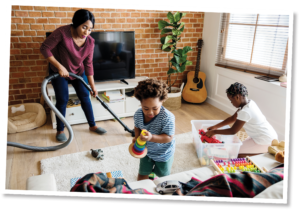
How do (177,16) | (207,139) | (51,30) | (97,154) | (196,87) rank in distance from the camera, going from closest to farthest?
(207,139)
(97,154)
(51,30)
(177,16)
(196,87)

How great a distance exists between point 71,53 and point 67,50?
0.15 feet

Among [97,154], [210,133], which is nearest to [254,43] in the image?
[210,133]

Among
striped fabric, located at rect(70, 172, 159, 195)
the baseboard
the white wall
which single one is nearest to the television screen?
the white wall

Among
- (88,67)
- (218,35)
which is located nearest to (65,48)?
(88,67)

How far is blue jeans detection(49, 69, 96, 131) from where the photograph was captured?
2283 mm

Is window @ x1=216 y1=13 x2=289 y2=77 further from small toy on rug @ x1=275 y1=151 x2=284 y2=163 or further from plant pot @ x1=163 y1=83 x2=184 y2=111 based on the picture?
small toy on rug @ x1=275 y1=151 x2=284 y2=163

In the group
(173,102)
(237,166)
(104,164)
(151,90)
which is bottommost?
(104,164)

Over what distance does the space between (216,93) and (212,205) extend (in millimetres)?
2843

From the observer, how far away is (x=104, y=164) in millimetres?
2055

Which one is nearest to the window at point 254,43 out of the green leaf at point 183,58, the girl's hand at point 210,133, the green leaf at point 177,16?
the green leaf at point 183,58

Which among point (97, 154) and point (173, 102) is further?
point (173, 102)

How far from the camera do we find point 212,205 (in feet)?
2.68

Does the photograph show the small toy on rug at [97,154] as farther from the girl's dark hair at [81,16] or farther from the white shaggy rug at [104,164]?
the girl's dark hair at [81,16]

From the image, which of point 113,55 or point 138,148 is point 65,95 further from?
point 138,148
